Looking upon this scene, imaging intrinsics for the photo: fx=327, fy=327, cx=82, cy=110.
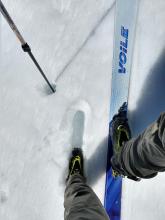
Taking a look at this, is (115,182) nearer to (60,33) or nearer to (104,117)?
(104,117)

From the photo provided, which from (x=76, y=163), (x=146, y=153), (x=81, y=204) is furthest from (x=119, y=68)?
(x=81, y=204)

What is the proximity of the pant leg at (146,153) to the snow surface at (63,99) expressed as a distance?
17.3 inches

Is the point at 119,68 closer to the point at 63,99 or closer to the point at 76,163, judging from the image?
the point at 63,99

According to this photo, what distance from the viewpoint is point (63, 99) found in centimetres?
209

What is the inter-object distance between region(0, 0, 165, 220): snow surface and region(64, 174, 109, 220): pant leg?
0.25 metres

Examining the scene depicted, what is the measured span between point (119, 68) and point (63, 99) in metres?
0.42

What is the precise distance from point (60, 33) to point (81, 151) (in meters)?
0.79

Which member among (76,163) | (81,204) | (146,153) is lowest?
(76,163)

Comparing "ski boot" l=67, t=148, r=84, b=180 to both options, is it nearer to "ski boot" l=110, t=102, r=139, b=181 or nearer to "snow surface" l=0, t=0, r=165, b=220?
"snow surface" l=0, t=0, r=165, b=220

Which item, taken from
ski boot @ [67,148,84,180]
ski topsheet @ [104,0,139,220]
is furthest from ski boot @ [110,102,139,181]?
ski boot @ [67,148,84,180]

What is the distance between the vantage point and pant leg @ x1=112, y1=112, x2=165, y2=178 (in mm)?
1349

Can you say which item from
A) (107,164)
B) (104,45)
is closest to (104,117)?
(107,164)

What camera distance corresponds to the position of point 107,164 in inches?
81.0

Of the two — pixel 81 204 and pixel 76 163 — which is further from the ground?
pixel 81 204
